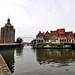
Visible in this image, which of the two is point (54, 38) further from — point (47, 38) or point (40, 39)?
point (40, 39)

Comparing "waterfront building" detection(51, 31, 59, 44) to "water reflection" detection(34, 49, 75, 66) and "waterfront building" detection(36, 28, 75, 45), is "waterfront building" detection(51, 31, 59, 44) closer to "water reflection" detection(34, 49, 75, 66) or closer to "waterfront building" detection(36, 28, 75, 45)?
"waterfront building" detection(36, 28, 75, 45)

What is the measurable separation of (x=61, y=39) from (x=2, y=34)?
81.4m

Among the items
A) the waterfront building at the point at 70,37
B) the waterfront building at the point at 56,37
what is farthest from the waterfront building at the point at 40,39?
the waterfront building at the point at 70,37

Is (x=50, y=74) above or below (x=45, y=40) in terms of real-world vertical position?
below

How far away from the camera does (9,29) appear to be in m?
106

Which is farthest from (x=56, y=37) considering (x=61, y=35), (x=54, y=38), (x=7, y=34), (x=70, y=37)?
(x=7, y=34)

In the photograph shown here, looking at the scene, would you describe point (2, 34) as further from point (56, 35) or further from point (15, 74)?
point (15, 74)

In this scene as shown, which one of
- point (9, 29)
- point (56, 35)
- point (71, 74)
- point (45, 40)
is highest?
point (9, 29)

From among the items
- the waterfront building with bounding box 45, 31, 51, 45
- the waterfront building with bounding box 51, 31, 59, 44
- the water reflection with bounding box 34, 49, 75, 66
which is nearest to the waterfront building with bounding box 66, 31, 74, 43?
the waterfront building with bounding box 51, 31, 59, 44

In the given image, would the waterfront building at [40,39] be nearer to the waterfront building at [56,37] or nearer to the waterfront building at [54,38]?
the waterfront building at [56,37]

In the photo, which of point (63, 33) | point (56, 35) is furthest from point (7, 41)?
point (63, 33)

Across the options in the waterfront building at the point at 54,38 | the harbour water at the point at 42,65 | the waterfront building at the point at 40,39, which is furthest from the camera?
A: the waterfront building at the point at 40,39

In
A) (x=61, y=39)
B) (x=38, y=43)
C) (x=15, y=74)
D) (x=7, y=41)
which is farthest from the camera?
(x=7, y=41)

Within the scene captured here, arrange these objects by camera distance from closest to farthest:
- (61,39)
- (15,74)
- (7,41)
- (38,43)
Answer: (15,74) → (61,39) → (38,43) → (7,41)
